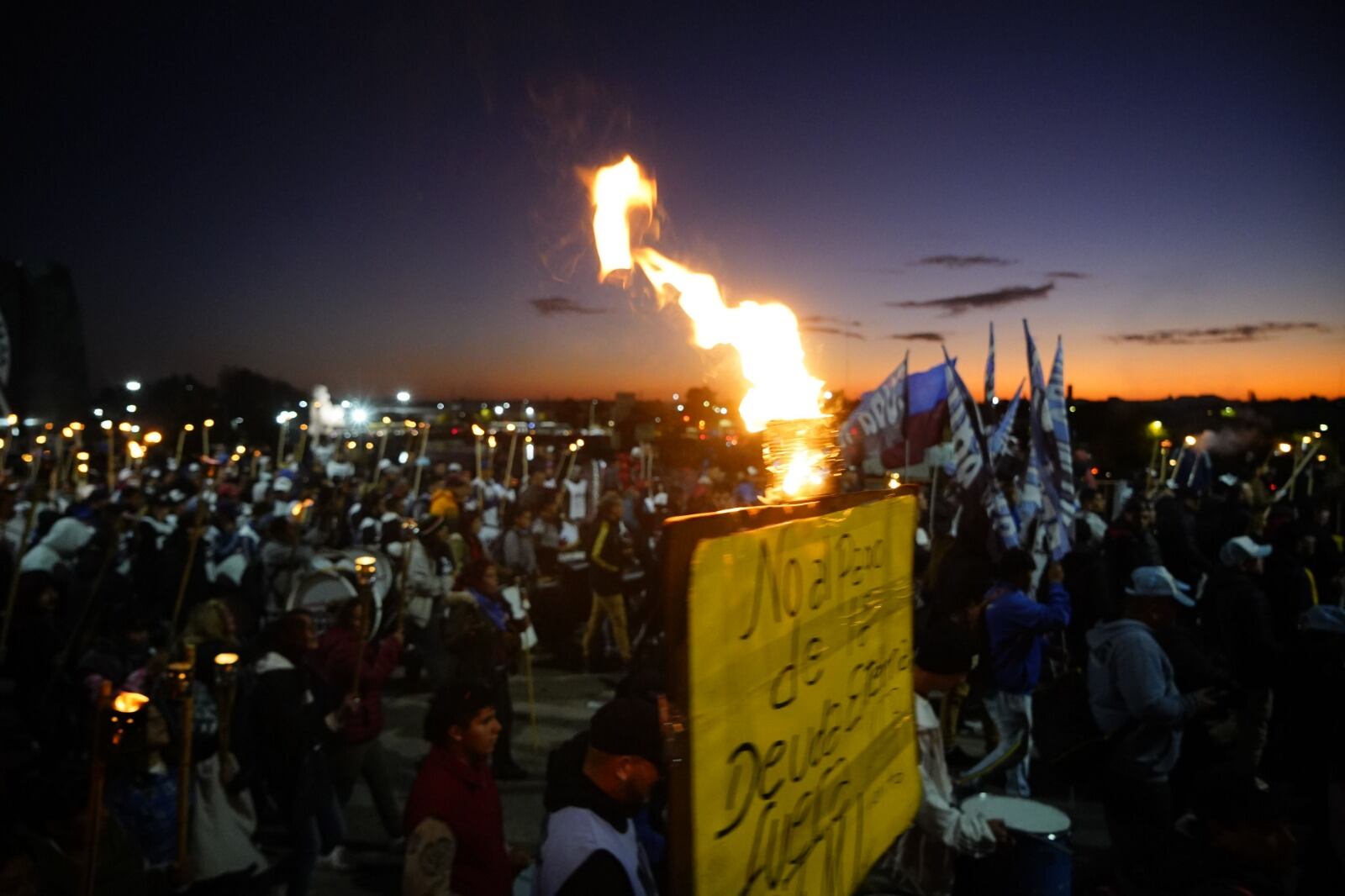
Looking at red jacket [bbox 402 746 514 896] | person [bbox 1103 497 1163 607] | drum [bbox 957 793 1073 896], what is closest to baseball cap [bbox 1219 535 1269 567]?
person [bbox 1103 497 1163 607]

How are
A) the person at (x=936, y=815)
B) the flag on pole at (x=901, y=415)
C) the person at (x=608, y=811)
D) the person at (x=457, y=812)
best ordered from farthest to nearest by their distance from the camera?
1. the flag on pole at (x=901, y=415)
2. the person at (x=936, y=815)
3. the person at (x=457, y=812)
4. the person at (x=608, y=811)

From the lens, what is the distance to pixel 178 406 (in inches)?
2429

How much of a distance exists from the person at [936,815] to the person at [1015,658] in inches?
85.9

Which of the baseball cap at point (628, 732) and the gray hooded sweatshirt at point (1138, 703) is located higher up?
the baseball cap at point (628, 732)

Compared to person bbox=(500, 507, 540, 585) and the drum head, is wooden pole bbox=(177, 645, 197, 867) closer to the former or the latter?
the drum head

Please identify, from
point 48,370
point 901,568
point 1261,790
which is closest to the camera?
point 901,568

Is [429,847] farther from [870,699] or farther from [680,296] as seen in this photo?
[680,296]

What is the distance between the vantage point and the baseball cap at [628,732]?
2.86m

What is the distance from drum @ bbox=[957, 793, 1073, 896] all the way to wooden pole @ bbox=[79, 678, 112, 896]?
3.82 meters

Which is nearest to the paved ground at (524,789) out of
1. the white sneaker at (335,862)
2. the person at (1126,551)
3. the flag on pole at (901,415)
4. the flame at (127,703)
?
the white sneaker at (335,862)

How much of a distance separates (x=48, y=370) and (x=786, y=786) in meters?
6.53

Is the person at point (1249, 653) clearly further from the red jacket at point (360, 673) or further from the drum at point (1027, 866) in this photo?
the red jacket at point (360, 673)

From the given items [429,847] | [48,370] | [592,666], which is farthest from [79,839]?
[592,666]

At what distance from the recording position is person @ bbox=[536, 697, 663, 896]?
2.59 metres
